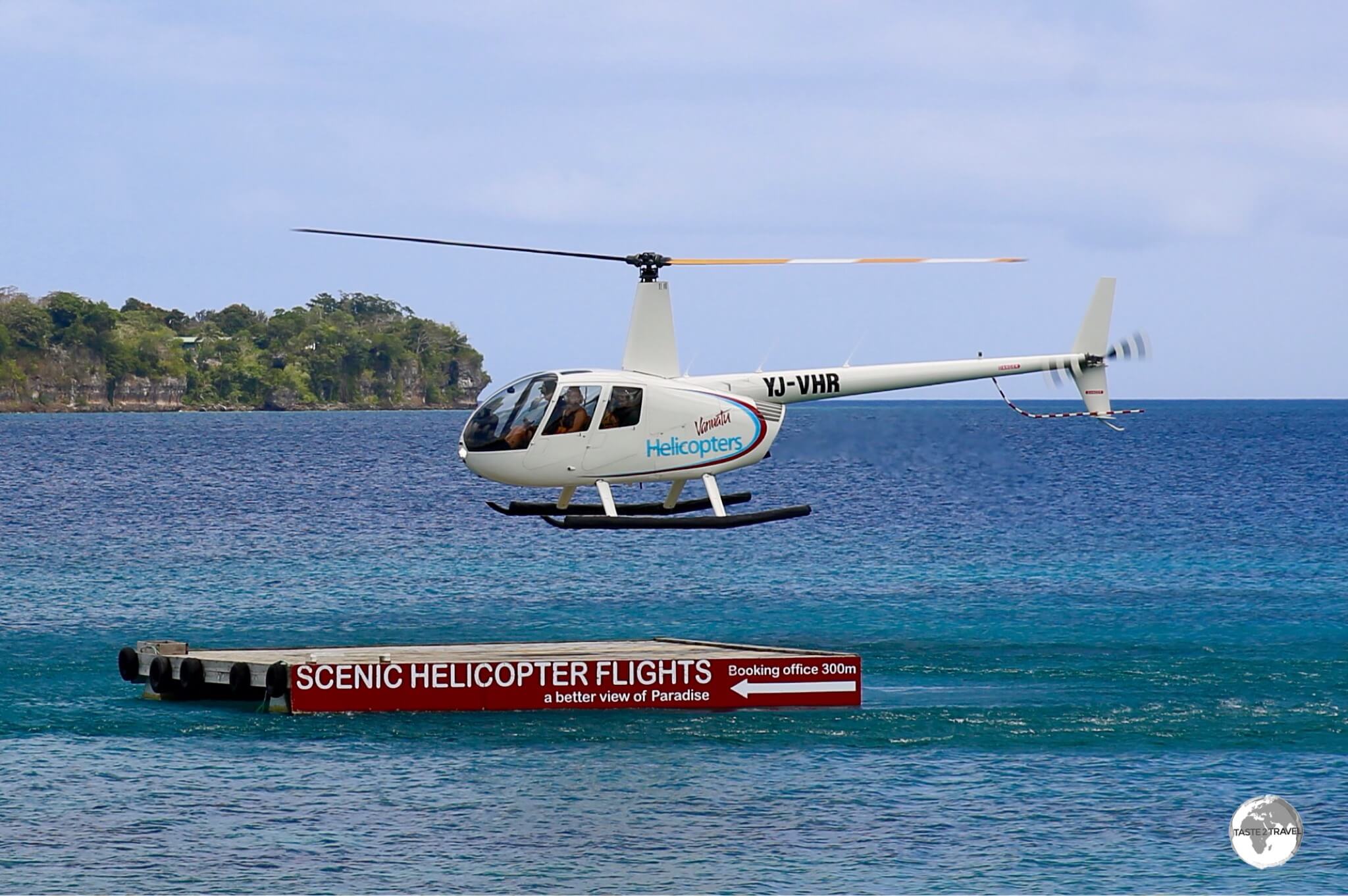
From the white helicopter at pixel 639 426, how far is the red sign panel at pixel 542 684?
5.96m

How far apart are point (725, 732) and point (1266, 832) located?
10.9m

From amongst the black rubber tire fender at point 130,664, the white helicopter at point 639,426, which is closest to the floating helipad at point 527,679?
the black rubber tire fender at point 130,664

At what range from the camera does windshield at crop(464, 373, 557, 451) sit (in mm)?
30000

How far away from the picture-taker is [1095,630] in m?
55.0

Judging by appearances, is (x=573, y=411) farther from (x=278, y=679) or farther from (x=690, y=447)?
(x=278, y=679)

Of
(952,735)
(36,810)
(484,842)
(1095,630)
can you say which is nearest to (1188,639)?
(1095,630)

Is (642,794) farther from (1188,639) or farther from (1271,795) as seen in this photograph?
(1188,639)

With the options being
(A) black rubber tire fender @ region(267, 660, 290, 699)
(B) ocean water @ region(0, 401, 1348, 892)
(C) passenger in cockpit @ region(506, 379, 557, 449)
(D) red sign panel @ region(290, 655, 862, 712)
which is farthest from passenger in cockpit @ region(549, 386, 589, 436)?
(A) black rubber tire fender @ region(267, 660, 290, 699)

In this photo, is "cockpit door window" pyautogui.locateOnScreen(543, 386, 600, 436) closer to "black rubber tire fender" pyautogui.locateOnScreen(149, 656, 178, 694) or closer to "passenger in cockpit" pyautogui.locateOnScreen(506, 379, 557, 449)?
"passenger in cockpit" pyautogui.locateOnScreen(506, 379, 557, 449)

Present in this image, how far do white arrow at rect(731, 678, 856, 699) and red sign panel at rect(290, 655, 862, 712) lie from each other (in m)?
0.03

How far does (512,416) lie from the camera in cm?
3012

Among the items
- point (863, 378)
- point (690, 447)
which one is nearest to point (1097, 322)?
point (863, 378)

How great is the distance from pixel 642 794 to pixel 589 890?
5.36 meters

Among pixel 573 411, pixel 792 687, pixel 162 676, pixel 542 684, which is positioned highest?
pixel 573 411
